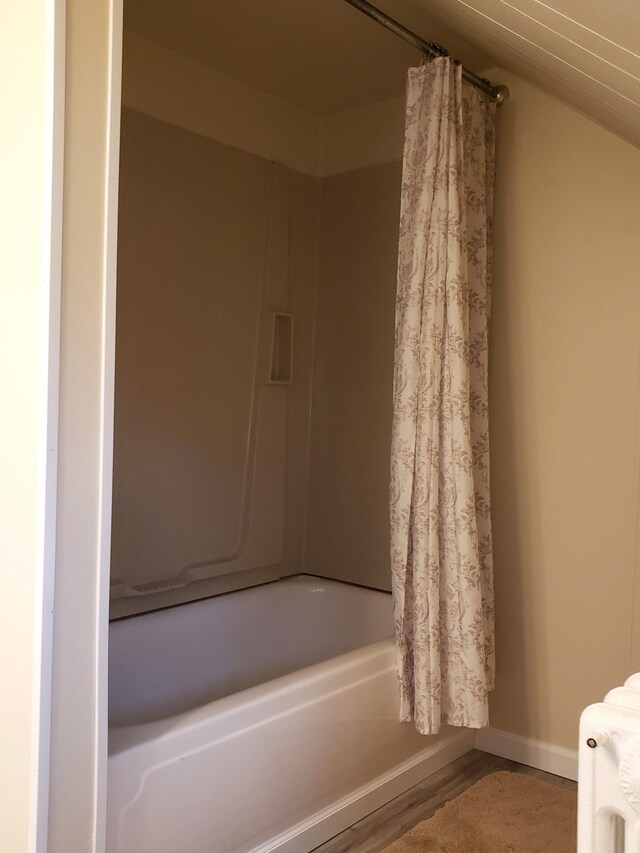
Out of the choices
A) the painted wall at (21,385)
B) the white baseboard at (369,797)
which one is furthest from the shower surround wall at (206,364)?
the painted wall at (21,385)

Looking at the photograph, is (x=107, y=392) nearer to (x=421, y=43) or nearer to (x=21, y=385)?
(x=21, y=385)

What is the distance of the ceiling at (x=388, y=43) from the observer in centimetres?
124

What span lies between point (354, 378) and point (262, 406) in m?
0.43

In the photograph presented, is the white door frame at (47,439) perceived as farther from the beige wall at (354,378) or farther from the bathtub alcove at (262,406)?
the beige wall at (354,378)

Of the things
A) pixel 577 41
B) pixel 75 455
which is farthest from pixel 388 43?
pixel 75 455

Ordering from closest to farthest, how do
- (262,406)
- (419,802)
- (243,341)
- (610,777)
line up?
(610,777) < (419,802) < (243,341) < (262,406)

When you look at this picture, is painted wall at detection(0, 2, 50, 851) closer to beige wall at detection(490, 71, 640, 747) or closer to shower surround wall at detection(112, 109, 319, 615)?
shower surround wall at detection(112, 109, 319, 615)

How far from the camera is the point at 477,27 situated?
1.85m

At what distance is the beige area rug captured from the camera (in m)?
2.12

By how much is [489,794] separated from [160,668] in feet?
3.78

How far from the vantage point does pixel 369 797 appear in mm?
2299

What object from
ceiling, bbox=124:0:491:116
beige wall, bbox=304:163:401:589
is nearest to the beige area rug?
beige wall, bbox=304:163:401:589

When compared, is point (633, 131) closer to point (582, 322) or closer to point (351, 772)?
point (582, 322)

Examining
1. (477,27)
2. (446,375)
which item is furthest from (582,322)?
(477,27)
